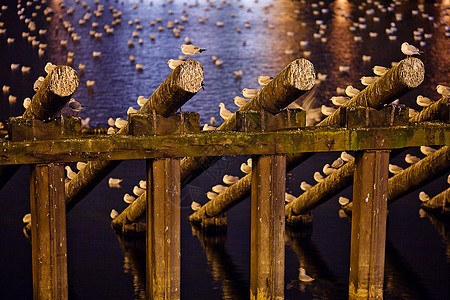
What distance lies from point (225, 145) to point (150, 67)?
19.5 meters

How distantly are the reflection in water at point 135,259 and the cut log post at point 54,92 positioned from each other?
3935 mm

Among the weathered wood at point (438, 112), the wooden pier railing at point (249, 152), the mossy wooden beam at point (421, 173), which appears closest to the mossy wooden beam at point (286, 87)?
the wooden pier railing at point (249, 152)

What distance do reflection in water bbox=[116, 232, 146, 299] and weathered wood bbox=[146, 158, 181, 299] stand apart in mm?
2948

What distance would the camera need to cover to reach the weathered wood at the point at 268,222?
704cm

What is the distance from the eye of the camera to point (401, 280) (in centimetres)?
1040

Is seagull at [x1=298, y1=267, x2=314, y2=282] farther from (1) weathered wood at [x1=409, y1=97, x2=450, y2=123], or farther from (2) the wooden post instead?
(1) weathered wood at [x1=409, y1=97, x2=450, y2=123]

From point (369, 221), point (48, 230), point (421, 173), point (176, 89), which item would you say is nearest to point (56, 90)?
point (176, 89)

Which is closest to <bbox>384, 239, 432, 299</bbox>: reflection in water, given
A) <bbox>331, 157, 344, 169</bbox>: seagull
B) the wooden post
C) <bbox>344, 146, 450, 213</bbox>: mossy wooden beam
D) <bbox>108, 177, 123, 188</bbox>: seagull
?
<bbox>344, 146, 450, 213</bbox>: mossy wooden beam

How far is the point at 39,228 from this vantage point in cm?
654

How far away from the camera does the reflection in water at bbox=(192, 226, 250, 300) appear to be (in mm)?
9969

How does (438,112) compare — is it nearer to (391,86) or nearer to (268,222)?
(391,86)

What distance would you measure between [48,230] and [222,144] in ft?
5.74

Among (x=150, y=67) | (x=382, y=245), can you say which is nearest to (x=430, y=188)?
(x=382, y=245)

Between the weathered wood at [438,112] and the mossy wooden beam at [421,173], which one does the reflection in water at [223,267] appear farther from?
the weathered wood at [438,112]
